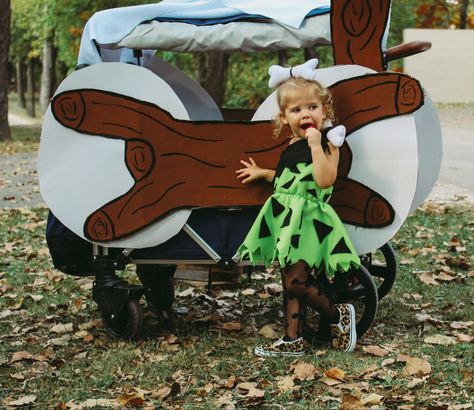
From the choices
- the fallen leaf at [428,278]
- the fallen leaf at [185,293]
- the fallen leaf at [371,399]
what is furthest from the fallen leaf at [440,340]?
the fallen leaf at [185,293]

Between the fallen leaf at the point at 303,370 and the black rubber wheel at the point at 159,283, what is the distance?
1.32 meters

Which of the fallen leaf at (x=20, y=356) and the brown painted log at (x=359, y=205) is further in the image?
the fallen leaf at (x=20, y=356)

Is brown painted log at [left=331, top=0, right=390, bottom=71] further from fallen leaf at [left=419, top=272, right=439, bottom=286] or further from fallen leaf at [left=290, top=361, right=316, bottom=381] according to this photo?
fallen leaf at [left=419, top=272, right=439, bottom=286]

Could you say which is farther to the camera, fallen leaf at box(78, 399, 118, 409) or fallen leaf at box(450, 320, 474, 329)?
fallen leaf at box(450, 320, 474, 329)

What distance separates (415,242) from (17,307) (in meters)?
3.38

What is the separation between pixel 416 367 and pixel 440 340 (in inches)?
22.4

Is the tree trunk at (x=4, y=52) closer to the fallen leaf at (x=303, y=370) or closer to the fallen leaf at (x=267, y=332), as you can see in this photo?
the fallen leaf at (x=267, y=332)

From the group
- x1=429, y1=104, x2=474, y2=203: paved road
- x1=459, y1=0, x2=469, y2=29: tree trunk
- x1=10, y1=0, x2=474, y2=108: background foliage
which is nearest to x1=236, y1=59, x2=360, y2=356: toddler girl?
x1=429, y1=104, x2=474, y2=203: paved road

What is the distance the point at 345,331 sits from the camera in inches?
175

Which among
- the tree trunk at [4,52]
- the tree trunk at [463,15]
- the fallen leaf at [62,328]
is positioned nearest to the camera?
the fallen leaf at [62,328]

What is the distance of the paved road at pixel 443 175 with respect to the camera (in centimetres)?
1023

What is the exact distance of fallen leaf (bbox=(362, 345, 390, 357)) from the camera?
14.3 feet

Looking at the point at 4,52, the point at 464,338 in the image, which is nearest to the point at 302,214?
the point at 464,338

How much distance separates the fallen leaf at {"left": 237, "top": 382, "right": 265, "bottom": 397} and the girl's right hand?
3.41 feet
